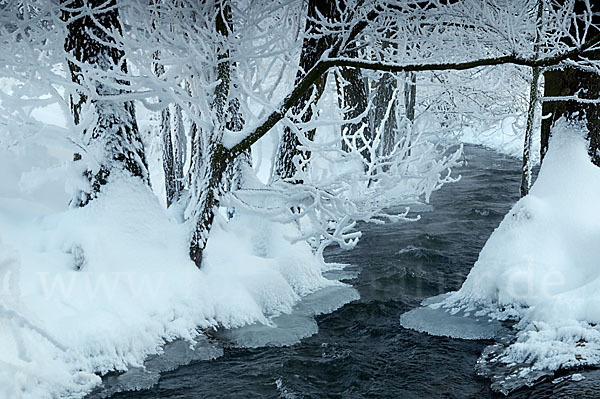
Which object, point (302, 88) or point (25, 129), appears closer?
point (25, 129)

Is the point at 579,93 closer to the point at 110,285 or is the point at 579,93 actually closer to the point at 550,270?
the point at 550,270

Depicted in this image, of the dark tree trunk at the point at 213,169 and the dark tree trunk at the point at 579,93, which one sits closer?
the dark tree trunk at the point at 213,169

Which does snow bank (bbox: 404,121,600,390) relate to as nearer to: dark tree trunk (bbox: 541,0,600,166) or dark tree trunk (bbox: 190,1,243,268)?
dark tree trunk (bbox: 541,0,600,166)

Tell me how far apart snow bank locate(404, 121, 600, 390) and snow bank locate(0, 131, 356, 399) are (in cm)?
189

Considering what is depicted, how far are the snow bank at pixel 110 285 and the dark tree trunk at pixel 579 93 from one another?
11.9 ft

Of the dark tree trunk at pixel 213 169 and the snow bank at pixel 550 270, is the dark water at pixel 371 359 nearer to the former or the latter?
the snow bank at pixel 550 270

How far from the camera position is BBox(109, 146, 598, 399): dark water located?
185 inches

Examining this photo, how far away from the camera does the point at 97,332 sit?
4.75m

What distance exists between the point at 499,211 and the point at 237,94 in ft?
25.1

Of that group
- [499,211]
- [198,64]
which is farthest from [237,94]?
[499,211]

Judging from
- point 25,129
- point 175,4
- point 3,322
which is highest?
point 175,4

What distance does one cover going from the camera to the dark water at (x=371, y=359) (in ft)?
15.4

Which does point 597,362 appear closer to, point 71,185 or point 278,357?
point 278,357

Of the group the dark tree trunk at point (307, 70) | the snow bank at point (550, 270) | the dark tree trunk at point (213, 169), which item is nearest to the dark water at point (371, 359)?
the snow bank at point (550, 270)
